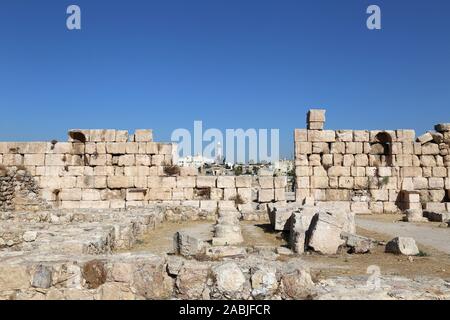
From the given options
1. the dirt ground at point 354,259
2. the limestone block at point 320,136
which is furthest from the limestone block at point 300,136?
the dirt ground at point 354,259

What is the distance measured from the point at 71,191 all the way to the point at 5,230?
27.1ft

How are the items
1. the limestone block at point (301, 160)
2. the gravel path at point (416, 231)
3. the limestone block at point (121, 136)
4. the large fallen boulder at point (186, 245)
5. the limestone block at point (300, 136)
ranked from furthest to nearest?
the limestone block at point (300, 136), the limestone block at point (301, 160), the limestone block at point (121, 136), the gravel path at point (416, 231), the large fallen boulder at point (186, 245)

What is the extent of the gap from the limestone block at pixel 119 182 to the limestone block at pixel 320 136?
710 centimetres

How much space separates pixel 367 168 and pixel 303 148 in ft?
8.65

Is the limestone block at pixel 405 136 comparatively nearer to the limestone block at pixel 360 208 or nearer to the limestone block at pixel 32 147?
the limestone block at pixel 360 208

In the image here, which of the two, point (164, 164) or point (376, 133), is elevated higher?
point (376, 133)

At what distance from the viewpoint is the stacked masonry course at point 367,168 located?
16516 millimetres

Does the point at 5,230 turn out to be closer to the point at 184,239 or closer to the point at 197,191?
the point at 184,239

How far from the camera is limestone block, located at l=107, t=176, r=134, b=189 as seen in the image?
16219mm

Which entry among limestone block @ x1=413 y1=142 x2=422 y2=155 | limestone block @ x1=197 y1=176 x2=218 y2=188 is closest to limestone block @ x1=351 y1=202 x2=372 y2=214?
limestone block @ x1=413 y1=142 x2=422 y2=155

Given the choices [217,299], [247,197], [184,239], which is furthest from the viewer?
[247,197]
